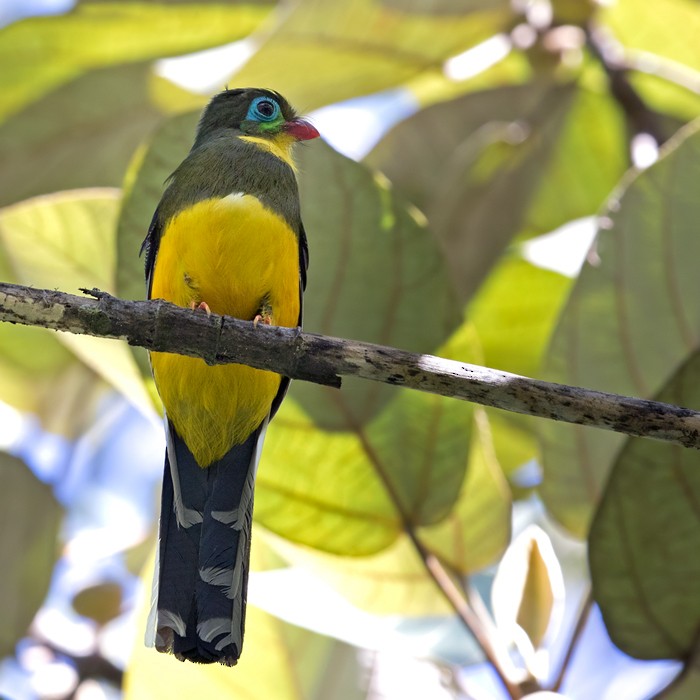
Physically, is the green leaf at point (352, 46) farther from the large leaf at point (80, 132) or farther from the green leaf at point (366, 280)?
the green leaf at point (366, 280)

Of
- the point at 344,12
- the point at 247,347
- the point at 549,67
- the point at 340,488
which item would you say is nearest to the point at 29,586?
the point at 340,488

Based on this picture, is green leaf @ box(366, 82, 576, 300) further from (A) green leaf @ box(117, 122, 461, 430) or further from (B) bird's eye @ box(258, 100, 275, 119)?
(A) green leaf @ box(117, 122, 461, 430)

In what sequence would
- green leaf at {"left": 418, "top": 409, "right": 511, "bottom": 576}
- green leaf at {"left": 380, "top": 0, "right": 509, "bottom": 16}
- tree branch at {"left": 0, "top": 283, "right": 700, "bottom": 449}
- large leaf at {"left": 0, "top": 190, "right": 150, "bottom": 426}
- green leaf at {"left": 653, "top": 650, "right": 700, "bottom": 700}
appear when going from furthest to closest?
green leaf at {"left": 380, "top": 0, "right": 509, "bottom": 16} < large leaf at {"left": 0, "top": 190, "right": 150, "bottom": 426} < green leaf at {"left": 418, "top": 409, "right": 511, "bottom": 576} < green leaf at {"left": 653, "top": 650, "right": 700, "bottom": 700} < tree branch at {"left": 0, "top": 283, "right": 700, "bottom": 449}

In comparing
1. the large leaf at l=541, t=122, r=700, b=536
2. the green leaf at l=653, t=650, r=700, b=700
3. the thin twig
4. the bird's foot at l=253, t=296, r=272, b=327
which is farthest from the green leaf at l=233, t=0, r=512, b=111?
the green leaf at l=653, t=650, r=700, b=700

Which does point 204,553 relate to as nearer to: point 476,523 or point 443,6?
point 476,523

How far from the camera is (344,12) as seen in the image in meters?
3.55

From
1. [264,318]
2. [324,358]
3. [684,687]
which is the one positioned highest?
[324,358]

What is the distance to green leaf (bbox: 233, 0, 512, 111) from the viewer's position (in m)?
3.51

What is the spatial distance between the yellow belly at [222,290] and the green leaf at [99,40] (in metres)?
1.07

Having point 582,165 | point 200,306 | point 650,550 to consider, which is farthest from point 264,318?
point 582,165

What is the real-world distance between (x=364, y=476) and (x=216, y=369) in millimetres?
555

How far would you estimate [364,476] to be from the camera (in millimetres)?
2701

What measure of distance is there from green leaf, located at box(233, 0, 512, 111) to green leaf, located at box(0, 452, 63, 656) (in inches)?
58.4

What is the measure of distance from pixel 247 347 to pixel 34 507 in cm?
153
